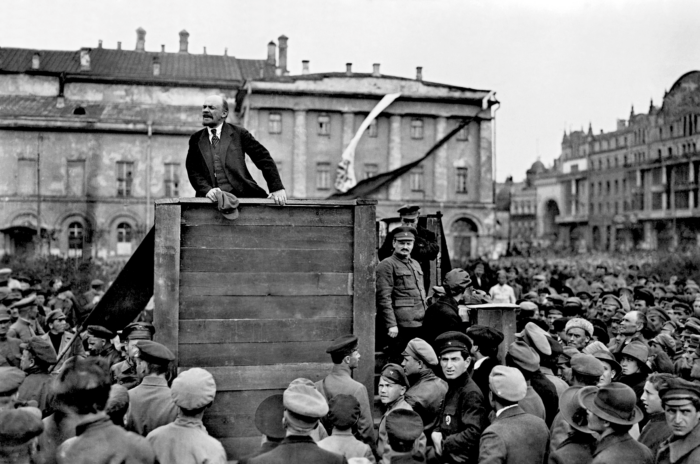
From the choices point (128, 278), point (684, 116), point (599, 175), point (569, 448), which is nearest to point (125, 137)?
point (128, 278)

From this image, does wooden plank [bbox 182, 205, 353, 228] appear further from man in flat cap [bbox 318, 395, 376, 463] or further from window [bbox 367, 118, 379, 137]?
window [bbox 367, 118, 379, 137]

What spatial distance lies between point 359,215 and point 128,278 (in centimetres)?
223

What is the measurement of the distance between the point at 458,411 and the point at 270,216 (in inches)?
83.3

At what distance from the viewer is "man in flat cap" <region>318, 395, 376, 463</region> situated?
4676 millimetres

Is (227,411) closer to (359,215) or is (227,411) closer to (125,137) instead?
(359,215)

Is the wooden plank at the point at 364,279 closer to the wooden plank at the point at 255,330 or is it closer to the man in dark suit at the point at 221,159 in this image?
the wooden plank at the point at 255,330

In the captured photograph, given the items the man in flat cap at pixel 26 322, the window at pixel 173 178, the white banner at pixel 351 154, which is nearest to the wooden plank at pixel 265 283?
the man in flat cap at pixel 26 322

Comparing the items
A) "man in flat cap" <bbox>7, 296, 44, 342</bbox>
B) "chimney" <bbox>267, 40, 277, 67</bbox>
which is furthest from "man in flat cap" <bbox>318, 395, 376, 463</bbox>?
"chimney" <bbox>267, 40, 277, 67</bbox>

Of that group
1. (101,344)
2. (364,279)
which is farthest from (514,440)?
(101,344)

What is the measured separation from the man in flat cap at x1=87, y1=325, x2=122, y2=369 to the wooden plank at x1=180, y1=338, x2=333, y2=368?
1711mm

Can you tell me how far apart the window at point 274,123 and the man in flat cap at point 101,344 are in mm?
36049

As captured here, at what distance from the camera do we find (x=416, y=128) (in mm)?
45156

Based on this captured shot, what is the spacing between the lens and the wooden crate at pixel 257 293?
5.71 m

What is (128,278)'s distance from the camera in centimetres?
659
